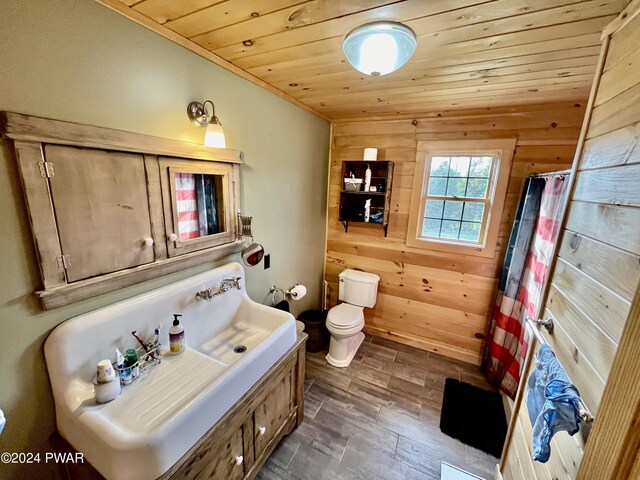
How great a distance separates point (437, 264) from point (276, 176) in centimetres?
171

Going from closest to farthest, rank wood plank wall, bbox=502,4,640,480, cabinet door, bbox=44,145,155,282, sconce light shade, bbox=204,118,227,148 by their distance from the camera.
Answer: wood plank wall, bbox=502,4,640,480 < cabinet door, bbox=44,145,155,282 < sconce light shade, bbox=204,118,227,148

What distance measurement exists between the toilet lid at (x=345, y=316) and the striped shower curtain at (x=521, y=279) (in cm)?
116

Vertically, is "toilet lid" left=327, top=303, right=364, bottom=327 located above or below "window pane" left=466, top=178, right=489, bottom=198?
below

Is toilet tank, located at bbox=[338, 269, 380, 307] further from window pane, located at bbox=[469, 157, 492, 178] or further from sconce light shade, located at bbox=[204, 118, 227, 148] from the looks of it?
sconce light shade, located at bbox=[204, 118, 227, 148]

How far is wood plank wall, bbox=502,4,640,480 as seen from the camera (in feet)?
2.25

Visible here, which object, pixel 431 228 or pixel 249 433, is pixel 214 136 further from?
pixel 431 228

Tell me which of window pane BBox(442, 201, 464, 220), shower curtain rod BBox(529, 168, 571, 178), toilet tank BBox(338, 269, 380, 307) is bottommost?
toilet tank BBox(338, 269, 380, 307)

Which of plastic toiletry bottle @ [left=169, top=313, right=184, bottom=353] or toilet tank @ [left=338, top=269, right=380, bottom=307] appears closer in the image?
plastic toiletry bottle @ [left=169, top=313, right=184, bottom=353]

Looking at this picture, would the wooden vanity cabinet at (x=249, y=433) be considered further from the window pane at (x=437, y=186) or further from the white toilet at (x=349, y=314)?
the window pane at (x=437, y=186)

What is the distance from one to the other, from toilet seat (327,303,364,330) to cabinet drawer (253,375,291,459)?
2.62 ft

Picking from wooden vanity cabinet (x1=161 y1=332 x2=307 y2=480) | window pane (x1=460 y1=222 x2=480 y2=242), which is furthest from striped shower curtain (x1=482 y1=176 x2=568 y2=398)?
wooden vanity cabinet (x1=161 y1=332 x2=307 y2=480)

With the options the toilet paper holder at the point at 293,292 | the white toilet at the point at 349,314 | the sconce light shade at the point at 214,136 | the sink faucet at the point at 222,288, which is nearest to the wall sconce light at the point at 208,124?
the sconce light shade at the point at 214,136

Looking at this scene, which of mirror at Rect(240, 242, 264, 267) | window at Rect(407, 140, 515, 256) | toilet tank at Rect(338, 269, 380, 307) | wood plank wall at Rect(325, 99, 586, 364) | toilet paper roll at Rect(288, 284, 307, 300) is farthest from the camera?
toilet tank at Rect(338, 269, 380, 307)

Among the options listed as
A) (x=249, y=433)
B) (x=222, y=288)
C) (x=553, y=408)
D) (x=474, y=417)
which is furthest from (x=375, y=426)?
(x=222, y=288)
